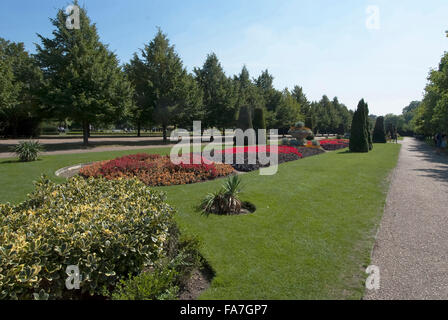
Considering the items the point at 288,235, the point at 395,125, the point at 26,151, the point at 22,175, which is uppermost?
the point at 395,125

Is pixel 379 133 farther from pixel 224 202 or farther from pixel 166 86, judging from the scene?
pixel 224 202

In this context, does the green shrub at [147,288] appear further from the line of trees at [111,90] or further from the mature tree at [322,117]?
the mature tree at [322,117]

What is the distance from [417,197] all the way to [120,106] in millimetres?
24692

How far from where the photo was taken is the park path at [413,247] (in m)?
3.23

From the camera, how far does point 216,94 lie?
1458 inches

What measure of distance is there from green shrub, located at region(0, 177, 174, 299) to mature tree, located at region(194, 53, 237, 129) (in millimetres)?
33077

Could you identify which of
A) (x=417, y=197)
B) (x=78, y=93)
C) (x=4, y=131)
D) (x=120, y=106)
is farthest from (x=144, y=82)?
(x=417, y=197)

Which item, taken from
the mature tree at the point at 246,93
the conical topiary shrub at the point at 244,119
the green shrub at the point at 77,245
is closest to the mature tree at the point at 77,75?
the conical topiary shrub at the point at 244,119

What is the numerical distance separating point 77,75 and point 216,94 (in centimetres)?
Result: 1944

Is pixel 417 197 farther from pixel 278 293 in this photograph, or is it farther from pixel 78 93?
pixel 78 93

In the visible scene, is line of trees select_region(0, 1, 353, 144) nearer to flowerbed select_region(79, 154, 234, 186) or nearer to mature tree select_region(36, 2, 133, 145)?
mature tree select_region(36, 2, 133, 145)

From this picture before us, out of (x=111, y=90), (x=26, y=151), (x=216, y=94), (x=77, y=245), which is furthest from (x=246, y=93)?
(x=77, y=245)

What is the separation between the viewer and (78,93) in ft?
72.3

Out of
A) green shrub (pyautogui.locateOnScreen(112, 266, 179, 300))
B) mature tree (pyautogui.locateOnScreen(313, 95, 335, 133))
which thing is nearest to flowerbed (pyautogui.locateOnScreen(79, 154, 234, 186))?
green shrub (pyautogui.locateOnScreen(112, 266, 179, 300))
